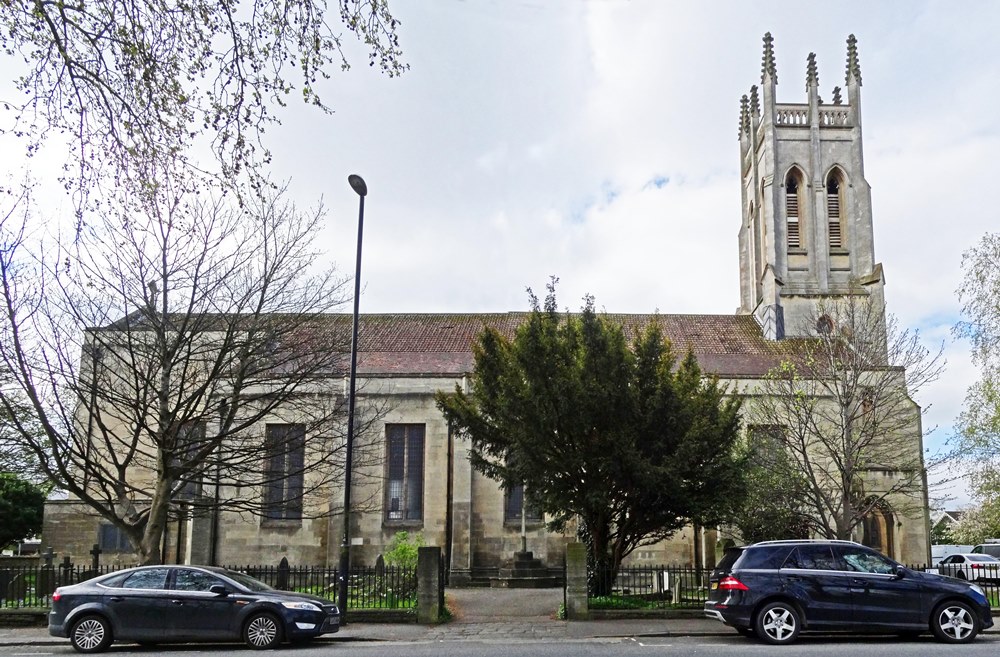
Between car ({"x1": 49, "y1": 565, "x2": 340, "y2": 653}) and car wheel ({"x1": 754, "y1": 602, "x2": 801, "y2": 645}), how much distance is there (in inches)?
272

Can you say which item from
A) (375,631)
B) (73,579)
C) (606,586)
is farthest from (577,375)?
(73,579)

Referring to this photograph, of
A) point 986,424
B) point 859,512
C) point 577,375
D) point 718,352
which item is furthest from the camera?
point 718,352

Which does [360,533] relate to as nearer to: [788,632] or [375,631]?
[375,631]

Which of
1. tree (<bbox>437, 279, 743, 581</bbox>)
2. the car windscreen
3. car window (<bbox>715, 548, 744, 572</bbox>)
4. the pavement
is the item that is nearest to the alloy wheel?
the pavement

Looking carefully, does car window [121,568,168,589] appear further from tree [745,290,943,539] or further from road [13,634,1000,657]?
tree [745,290,943,539]

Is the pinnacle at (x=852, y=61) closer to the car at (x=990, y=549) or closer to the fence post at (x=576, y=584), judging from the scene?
the car at (x=990, y=549)

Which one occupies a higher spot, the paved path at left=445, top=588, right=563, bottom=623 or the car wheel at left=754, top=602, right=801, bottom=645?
the car wheel at left=754, top=602, right=801, bottom=645

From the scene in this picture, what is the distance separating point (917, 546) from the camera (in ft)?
93.7

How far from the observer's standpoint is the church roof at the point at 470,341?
30.8 metres

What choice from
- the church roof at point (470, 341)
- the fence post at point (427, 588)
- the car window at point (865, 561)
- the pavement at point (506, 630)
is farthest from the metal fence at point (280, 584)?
the church roof at point (470, 341)

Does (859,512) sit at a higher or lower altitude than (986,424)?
→ lower

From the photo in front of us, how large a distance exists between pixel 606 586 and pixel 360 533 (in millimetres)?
12633

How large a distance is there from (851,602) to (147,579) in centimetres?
1096

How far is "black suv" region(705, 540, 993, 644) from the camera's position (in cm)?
1318
